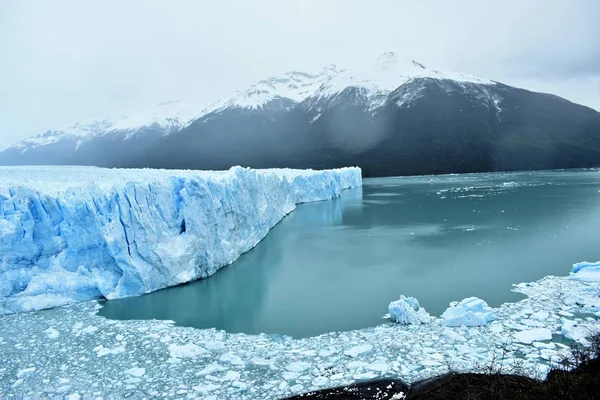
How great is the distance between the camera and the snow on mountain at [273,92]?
124 m

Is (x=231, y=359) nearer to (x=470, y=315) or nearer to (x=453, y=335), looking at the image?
(x=453, y=335)

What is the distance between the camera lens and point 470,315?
256 inches

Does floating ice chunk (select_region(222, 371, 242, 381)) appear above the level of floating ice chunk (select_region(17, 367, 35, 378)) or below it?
below

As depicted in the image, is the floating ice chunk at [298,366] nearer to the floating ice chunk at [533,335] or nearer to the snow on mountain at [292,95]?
the floating ice chunk at [533,335]

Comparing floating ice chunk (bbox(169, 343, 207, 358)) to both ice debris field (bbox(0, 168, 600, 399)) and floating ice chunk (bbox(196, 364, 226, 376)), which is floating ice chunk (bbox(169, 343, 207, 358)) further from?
floating ice chunk (bbox(196, 364, 226, 376))

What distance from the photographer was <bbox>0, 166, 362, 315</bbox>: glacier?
8.14 meters

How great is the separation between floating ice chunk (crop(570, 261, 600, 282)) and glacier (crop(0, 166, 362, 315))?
28.2ft

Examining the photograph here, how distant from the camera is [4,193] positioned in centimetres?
837

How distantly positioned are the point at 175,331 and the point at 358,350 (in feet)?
10.6

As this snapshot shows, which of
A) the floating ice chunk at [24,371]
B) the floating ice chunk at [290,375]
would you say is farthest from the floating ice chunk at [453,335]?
the floating ice chunk at [24,371]

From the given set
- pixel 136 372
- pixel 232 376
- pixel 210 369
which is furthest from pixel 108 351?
pixel 232 376

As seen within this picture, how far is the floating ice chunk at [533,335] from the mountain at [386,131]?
61.6 meters

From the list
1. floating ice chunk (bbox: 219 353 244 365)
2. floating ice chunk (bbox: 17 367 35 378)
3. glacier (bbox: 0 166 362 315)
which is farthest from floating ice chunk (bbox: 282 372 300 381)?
glacier (bbox: 0 166 362 315)

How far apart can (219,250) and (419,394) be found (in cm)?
765
